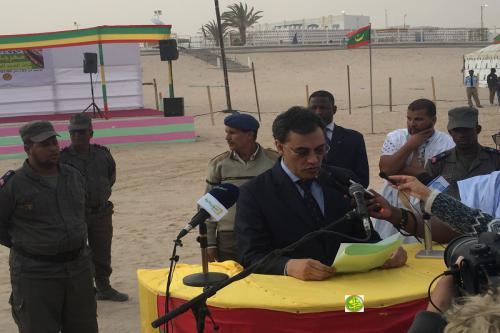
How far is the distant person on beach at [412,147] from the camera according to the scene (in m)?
4.95

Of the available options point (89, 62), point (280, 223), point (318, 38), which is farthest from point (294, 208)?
point (318, 38)

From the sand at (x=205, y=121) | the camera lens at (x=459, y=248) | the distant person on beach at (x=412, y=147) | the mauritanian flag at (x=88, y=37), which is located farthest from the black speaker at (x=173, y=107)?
the camera lens at (x=459, y=248)

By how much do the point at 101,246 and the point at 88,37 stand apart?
53.4ft

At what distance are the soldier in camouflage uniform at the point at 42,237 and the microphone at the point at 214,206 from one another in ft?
6.60

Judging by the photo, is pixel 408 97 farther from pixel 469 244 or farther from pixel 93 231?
pixel 469 244

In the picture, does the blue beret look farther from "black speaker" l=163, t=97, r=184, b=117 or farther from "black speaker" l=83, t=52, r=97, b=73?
"black speaker" l=83, t=52, r=97, b=73

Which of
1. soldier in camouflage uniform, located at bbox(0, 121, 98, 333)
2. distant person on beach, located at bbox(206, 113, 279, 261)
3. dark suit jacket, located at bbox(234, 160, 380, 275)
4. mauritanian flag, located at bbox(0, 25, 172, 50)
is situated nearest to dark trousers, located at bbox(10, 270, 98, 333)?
soldier in camouflage uniform, located at bbox(0, 121, 98, 333)

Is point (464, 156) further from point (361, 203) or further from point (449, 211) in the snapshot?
point (361, 203)

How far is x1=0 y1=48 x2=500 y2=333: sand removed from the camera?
8430mm

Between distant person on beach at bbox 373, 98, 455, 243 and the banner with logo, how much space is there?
21562mm

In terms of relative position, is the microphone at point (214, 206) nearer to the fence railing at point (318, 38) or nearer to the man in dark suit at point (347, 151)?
the man in dark suit at point (347, 151)

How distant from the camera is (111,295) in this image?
683 cm

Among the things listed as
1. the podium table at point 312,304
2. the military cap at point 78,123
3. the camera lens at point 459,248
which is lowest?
the podium table at point 312,304

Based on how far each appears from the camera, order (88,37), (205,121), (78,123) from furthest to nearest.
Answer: (205,121), (88,37), (78,123)
